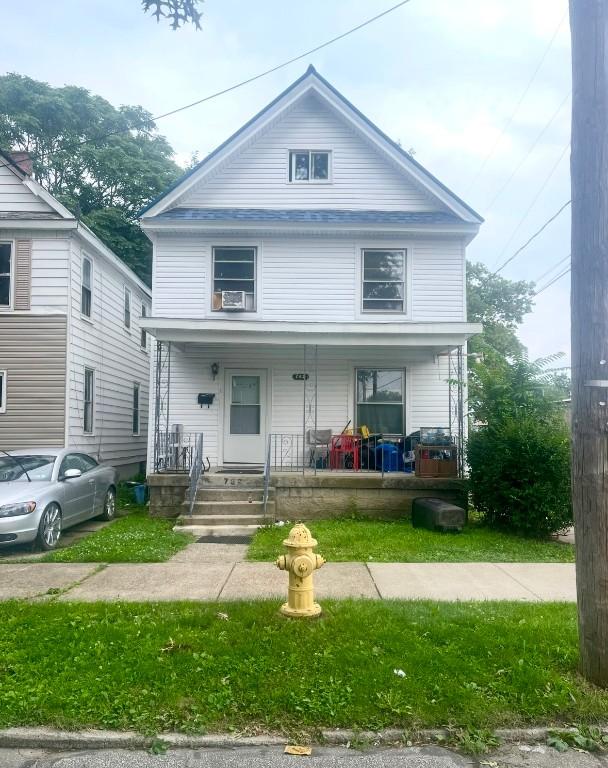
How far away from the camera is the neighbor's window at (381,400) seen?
45.0 ft

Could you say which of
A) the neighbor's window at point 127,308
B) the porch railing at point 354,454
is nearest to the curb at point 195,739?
the porch railing at point 354,454

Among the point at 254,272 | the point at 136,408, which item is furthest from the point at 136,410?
the point at 254,272

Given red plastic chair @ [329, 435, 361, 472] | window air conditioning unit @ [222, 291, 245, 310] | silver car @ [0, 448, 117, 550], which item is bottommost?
silver car @ [0, 448, 117, 550]

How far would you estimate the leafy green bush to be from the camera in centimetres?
951

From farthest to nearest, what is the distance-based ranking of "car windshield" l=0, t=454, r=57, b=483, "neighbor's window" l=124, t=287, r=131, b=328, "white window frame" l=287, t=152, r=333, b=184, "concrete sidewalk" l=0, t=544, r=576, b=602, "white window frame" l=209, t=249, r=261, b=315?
"neighbor's window" l=124, t=287, r=131, b=328
"white window frame" l=287, t=152, r=333, b=184
"white window frame" l=209, t=249, r=261, b=315
"car windshield" l=0, t=454, r=57, b=483
"concrete sidewalk" l=0, t=544, r=576, b=602

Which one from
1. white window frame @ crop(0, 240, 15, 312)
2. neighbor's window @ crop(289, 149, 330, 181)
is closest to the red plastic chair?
neighbor's window @ crop(289, 149, 330, 181)

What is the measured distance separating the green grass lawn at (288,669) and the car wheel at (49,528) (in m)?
3.10

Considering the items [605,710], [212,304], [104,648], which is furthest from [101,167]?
[605,710]

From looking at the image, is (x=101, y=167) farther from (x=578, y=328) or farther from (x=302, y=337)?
(x=578, y=328)

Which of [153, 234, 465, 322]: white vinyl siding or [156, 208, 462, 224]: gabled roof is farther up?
[156, 208, 462, 224]: gabled roof

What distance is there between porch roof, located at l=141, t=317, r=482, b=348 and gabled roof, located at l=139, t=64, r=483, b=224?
3366 mm

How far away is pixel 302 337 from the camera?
468 inches

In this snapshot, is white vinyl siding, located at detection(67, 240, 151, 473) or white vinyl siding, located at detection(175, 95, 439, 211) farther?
white vinyl siding, located at detection(67, 240, 151, 473)

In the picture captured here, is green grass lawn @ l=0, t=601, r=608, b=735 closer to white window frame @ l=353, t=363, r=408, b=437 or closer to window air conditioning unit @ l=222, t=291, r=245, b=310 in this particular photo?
white window frame @ l=353, t=363, r=408, b=437
